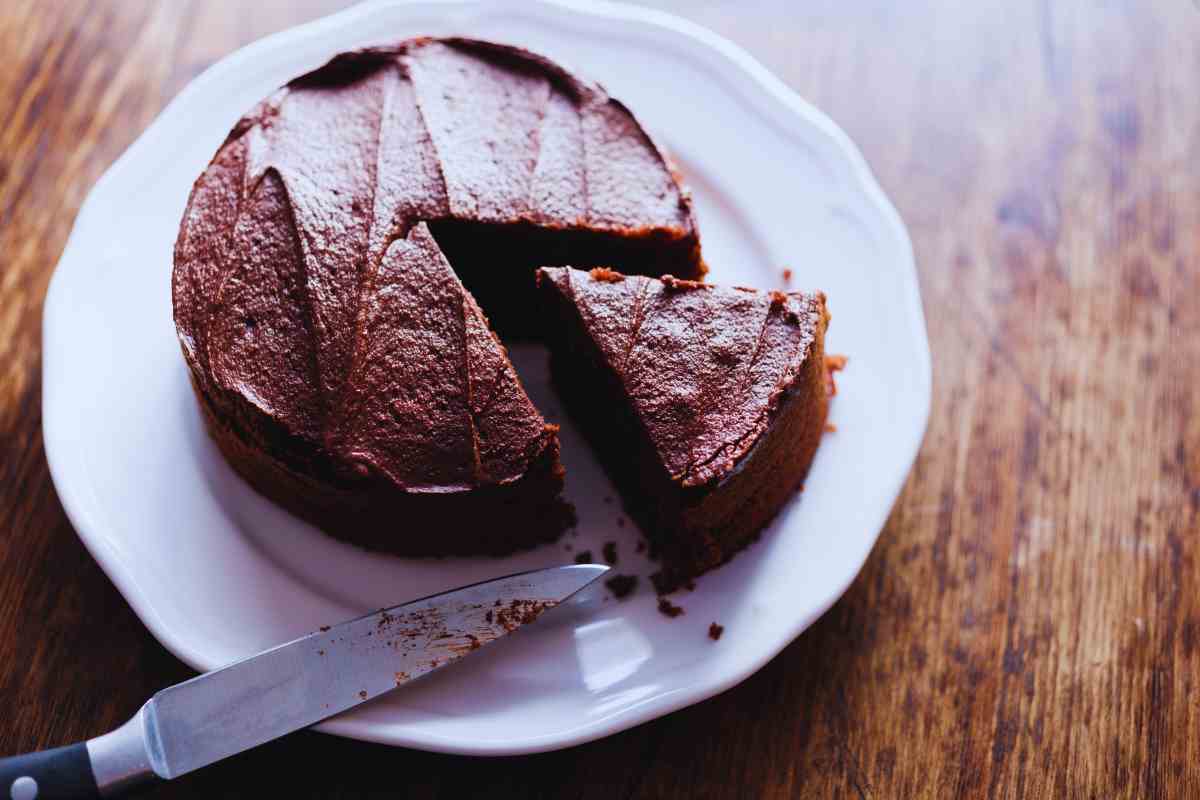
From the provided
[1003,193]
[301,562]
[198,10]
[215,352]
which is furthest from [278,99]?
[1003,193]

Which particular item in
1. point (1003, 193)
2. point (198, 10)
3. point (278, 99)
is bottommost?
point (1003, 193)

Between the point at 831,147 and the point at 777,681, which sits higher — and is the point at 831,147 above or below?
above

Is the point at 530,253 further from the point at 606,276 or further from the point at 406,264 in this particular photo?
the point at 406,264

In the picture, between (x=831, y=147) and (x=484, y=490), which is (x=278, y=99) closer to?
(x=484, y=490)

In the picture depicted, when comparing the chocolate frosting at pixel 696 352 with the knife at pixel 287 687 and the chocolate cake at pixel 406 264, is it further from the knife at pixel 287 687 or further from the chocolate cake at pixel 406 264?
the knife at pixel 287 687

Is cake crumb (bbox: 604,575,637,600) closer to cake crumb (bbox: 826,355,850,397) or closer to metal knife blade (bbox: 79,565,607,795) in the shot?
metal knife blade (bbox: 79,565,607,795)

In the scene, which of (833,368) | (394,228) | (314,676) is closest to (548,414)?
(394,228)
